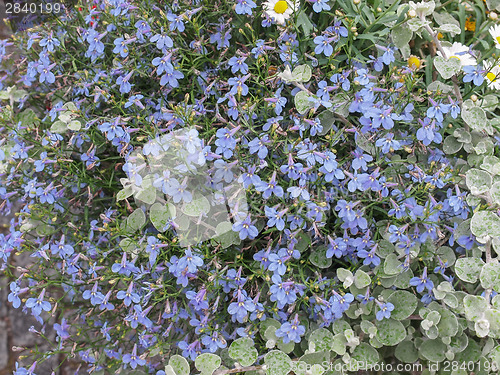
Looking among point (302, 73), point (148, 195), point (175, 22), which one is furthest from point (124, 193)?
point (302, 73)

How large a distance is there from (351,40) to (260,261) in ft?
2.41

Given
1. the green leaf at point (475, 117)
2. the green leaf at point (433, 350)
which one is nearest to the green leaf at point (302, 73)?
the green leaf at point (475, 117)

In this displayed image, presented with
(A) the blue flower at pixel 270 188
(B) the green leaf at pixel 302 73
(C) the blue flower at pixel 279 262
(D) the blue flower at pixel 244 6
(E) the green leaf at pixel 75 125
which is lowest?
(C) the blue flower at pixel 279 262

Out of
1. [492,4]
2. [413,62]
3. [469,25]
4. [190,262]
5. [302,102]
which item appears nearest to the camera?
[190,262]

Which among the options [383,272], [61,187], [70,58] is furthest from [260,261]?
[70,58]

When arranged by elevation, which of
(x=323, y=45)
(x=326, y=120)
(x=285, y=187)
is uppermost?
(x=323, y=45)

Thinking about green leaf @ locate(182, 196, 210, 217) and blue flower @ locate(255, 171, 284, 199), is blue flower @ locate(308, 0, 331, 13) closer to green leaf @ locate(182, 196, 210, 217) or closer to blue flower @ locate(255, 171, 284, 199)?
blue flower @ locate(255, 171, 284, 199)

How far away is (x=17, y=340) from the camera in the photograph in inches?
97.8

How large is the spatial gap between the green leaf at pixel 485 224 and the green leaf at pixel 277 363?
0.66 meters

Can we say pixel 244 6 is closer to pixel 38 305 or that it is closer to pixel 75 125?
pixel 75 125

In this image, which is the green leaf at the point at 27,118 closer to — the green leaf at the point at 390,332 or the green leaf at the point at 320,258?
the green leaf at the point at 320,258

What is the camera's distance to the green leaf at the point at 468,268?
135 cm

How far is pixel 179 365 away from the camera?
1389 mm

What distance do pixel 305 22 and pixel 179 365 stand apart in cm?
113
